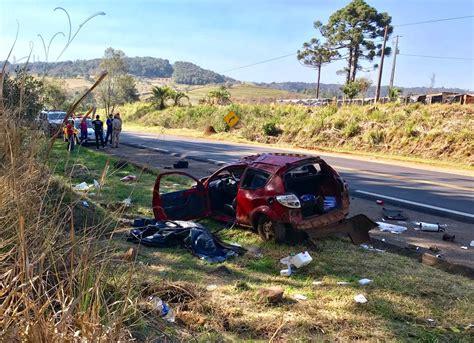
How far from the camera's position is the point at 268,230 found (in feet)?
23.5

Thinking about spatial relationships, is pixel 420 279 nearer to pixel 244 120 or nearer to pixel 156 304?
pixel 156 304

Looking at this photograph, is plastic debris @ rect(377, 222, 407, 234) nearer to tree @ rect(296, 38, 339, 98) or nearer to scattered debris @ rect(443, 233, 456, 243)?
scattered debris @ rect(443, 233, 456, 243)

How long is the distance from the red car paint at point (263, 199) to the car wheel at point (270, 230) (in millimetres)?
107

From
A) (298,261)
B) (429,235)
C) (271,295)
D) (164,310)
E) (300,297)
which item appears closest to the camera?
(164,310)

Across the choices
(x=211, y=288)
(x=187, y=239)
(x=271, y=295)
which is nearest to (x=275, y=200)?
(x=187, y=239)

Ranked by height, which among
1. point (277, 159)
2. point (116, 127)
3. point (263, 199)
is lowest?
point (116, 127)

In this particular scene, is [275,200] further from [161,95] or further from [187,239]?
[161,95]

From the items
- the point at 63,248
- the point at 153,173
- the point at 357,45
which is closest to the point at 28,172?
the point at 63,248

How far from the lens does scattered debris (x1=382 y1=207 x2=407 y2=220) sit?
9.46 metres

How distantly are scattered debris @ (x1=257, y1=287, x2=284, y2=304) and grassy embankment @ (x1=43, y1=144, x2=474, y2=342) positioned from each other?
64 mm

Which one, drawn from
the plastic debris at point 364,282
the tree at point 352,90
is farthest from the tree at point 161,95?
the plastic debris at point 364,282

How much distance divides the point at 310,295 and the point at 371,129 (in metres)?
23.7

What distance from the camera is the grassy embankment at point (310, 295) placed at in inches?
168

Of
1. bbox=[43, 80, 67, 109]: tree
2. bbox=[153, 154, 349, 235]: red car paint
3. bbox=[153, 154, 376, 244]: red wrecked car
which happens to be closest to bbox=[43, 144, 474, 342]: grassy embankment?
bbox=[153, 154, 376, 244]: red wrecked car
